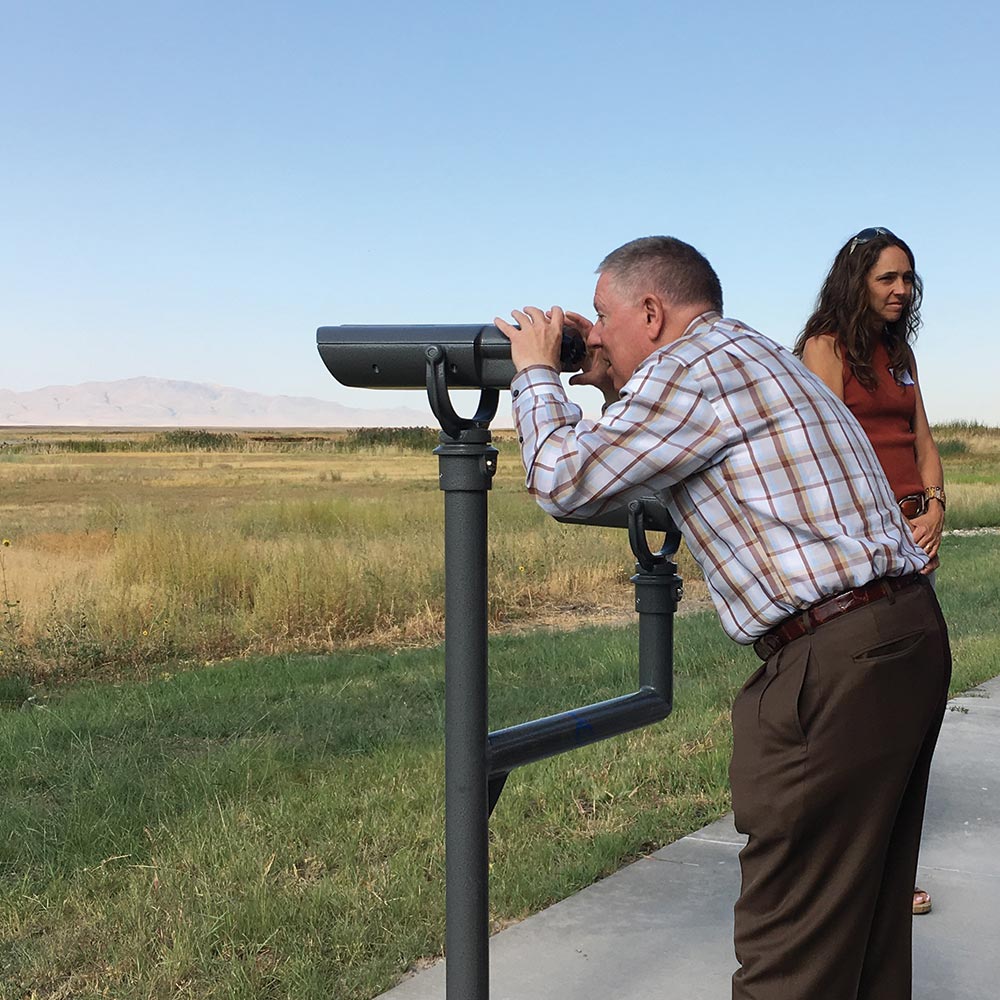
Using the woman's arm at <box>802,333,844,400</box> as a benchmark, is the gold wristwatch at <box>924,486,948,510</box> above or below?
below

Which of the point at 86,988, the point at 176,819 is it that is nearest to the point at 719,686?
the point at 176,819

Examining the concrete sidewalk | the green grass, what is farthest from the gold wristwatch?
the green grass

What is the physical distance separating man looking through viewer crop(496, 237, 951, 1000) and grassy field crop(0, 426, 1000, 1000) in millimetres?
1122

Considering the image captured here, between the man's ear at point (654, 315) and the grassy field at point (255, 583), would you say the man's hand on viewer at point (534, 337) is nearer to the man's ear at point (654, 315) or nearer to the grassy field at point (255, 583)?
the man's ear at point (654, 315)

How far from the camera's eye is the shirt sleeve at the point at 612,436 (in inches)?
68.5

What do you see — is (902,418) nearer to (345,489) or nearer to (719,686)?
(719,686)

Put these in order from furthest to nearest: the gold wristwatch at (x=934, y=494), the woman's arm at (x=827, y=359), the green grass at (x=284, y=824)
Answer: the gold wristwatch at (x=934, y=494) → the woman's arm at (x=827, y=359) → the green grass at (x=284, y=824)

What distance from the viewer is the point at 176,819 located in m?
3.90

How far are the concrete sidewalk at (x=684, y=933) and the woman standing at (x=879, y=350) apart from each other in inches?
7.9

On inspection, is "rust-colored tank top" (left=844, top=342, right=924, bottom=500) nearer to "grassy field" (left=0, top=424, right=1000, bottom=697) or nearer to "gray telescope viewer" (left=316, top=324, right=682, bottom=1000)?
"gray telescope viewer" (left=316, top=324, right=682, bottom=1000)

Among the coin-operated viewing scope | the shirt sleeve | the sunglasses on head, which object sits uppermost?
the sunglasses on head

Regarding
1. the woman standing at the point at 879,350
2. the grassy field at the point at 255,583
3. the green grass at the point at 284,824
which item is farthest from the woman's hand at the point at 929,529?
the grassy field at the point at 255,583

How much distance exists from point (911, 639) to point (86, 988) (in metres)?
1.91

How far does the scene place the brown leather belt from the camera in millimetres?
1834
